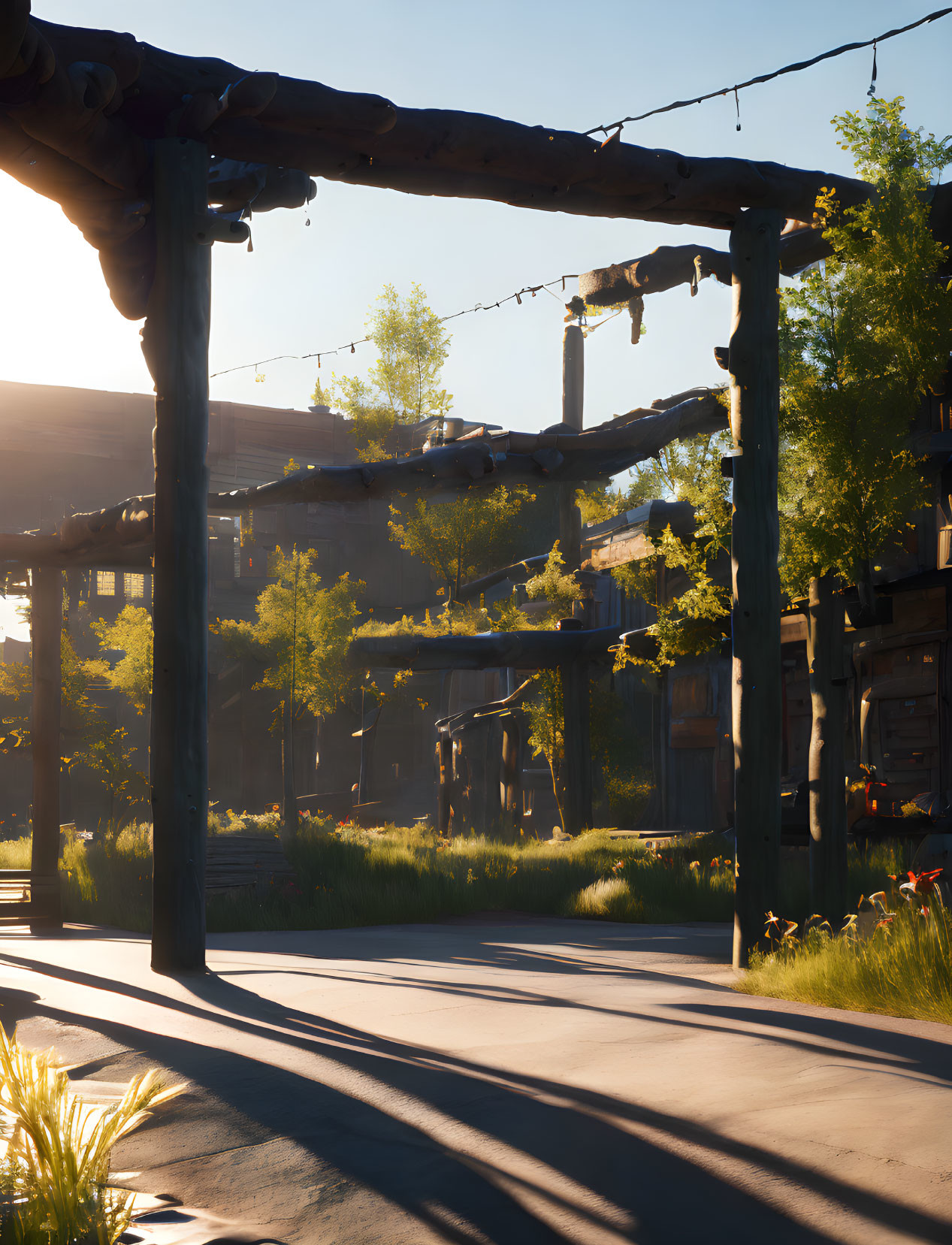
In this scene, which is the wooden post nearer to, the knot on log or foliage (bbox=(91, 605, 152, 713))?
foliage (bbox=(91, 605, 152, 713))

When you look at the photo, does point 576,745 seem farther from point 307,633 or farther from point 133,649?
point 133,649

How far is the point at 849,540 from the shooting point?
8672 mm

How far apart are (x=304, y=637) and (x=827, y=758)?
17457mm

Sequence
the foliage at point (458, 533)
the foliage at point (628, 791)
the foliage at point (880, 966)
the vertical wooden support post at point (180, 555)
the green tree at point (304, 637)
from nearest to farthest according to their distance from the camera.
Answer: the foliage at point (880, 966), the vertical wooden support post at point (180, 555), the foliage at point (628, 791), the green tree at point (304, 637), the foliage at point (458, 533)

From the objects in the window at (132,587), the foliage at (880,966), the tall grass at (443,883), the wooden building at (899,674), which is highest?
the window at (132,587)

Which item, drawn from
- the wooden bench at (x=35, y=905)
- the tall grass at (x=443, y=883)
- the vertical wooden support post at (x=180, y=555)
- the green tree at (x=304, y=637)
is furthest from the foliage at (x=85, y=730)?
the vertical wooden support post at (x=180, y=555)

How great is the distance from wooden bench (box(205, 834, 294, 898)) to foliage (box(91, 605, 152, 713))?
11.2 m

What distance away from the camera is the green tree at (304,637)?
24156mm

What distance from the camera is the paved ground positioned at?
107 inches

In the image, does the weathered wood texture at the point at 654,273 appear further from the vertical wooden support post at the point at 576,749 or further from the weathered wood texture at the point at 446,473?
the vertical wooden support post at the point at 576,749

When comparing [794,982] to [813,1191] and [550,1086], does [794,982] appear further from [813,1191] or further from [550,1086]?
[813,1191]

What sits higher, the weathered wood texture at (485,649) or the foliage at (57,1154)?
the weathered wood texture at (485,649)

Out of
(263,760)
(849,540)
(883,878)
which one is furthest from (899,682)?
(263,760)

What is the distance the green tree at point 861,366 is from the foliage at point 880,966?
297 cm
